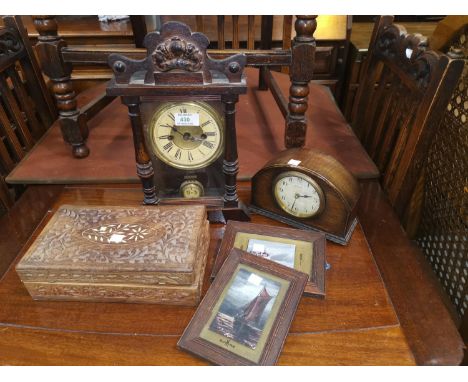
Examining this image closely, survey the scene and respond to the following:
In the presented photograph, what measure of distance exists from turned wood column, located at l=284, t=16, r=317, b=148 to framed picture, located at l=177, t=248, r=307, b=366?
480 mm

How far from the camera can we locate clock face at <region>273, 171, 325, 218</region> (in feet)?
2.87

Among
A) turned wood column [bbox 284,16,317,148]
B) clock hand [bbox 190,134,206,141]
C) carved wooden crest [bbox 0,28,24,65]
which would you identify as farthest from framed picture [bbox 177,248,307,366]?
carved wooden crest [bbox 0,28,24,65]

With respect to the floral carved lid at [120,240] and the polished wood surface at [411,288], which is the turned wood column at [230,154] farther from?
the polished wood surface at [411,288]

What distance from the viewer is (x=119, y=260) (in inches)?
29.1

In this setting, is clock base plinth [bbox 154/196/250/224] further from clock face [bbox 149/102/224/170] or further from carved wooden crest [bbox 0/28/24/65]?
carved wooden crest [bbox 0/28/24/65]

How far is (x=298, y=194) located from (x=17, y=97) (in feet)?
3.23

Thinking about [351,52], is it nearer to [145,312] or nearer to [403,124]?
[403,124]

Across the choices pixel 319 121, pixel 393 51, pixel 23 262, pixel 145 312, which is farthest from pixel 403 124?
pixel 23 262

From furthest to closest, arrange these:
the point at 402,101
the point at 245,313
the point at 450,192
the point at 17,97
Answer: the point at 17,97 < the point at 402,101 < the point at 450,192 < the point at 245,313

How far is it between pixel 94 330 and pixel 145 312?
0.32 ft

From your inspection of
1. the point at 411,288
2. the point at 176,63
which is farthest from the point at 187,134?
the point at 411,288

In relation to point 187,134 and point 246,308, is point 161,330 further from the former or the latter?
point 187,134

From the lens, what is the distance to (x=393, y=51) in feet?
3.76

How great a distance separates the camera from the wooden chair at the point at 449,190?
90cm
